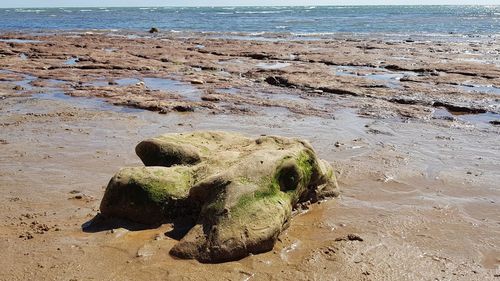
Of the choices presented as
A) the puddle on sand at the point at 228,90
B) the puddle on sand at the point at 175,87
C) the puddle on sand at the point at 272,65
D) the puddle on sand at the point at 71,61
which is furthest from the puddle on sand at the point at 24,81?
the puddle on sand at the point at 272,65

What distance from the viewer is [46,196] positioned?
20.1 ft

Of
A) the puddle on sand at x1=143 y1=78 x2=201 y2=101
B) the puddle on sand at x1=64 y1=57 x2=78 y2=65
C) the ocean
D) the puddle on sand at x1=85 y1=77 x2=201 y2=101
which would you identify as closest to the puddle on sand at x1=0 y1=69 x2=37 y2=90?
the puddle on sand at x1=85 y1=77 x2=201 y2=101

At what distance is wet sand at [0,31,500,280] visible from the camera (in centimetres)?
463

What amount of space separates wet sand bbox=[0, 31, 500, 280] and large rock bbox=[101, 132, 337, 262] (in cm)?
20

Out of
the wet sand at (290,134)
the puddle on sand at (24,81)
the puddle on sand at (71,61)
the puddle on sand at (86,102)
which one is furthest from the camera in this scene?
the puddle on sand at (71,61)

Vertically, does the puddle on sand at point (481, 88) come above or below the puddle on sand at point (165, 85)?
below

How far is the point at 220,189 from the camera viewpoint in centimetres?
510

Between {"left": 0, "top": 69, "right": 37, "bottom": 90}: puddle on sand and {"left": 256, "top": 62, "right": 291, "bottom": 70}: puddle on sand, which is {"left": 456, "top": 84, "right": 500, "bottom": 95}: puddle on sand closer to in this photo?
{"left": 256, "top": 62, "right": 291, "bottom": 70}: puddle on sand

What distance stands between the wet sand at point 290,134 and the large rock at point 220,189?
0.20 meters

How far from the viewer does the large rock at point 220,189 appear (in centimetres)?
471

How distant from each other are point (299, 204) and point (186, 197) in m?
1.37

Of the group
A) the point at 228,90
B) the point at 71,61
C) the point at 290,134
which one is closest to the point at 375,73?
the point at 228,90

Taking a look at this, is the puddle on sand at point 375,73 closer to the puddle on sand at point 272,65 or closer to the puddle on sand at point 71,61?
the puddle on sand at point 272,65

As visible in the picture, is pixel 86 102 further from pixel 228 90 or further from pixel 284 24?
pixel 284 24
